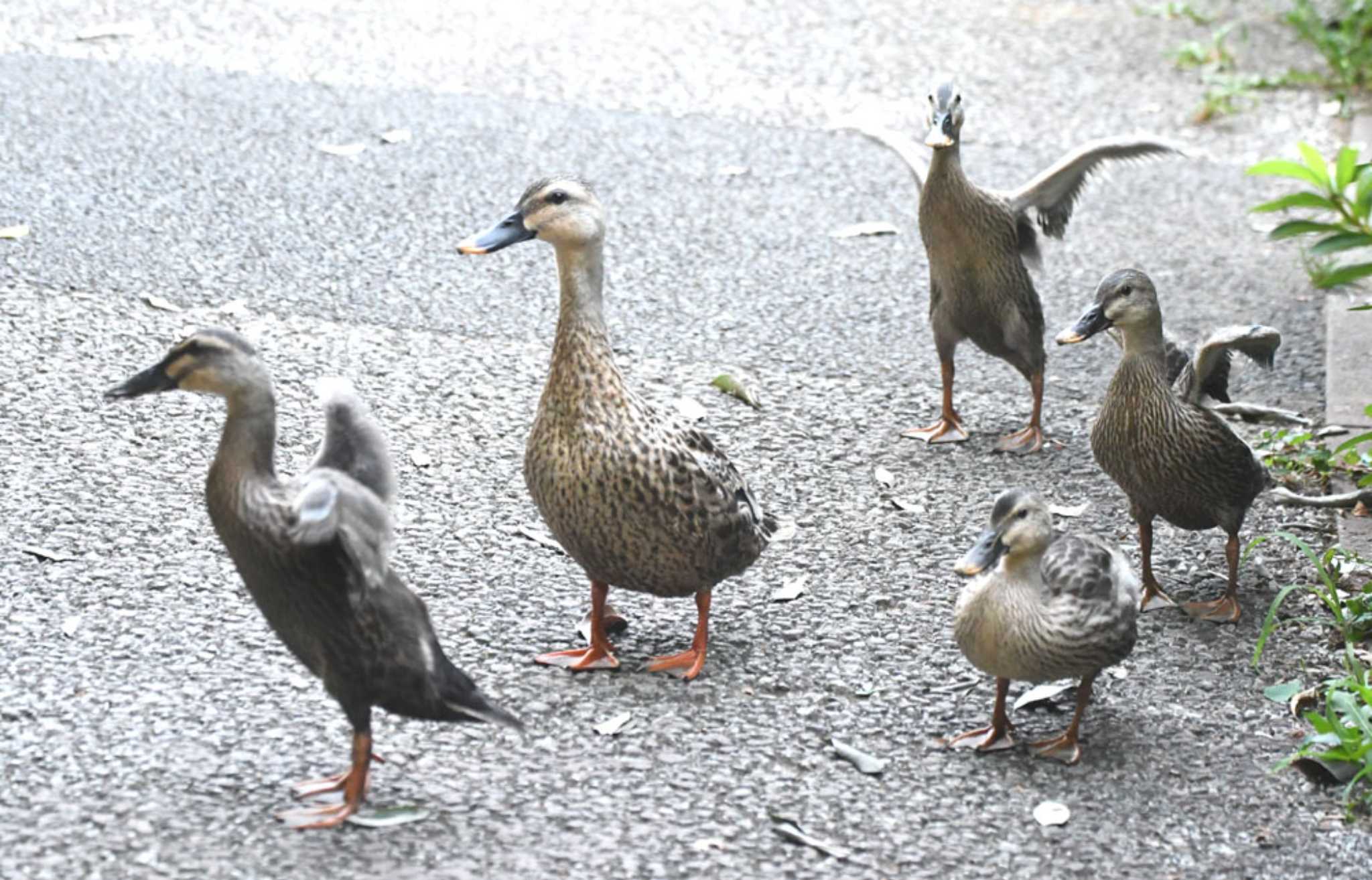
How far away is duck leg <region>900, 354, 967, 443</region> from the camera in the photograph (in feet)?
20.3

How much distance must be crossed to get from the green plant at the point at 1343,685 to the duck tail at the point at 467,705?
188 centimetres

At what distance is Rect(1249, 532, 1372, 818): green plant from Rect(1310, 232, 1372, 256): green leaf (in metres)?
1.01

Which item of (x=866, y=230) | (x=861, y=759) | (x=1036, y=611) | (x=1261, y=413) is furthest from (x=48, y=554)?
(x=866, y=230)

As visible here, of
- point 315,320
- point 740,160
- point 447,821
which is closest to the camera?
point 447,821

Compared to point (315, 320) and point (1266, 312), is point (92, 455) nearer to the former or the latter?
point (315, 320)

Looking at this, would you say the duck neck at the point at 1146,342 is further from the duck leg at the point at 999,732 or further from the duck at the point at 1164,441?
the duck leg at the point at 999,732

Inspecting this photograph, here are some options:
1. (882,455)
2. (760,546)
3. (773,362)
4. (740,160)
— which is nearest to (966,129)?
(740,160)

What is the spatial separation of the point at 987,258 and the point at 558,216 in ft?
7.05

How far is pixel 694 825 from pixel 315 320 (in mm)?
3305

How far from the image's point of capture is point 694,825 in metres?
3.90

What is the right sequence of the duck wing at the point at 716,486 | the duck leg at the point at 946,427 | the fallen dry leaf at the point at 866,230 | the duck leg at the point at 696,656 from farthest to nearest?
the fallen dry leaf at the point at 866,230
the duck leg at the point at 946,427
the duck leg at the point at 696,656
the duck wing at the point at 716,486

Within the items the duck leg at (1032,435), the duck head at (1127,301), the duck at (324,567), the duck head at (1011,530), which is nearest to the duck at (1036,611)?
the duck head at (1011,530)

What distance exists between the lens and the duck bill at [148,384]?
12.7ft

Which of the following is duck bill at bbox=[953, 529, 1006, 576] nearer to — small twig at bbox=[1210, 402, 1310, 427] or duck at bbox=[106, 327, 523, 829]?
duck at bbox=[106, 327, 523, 829]
